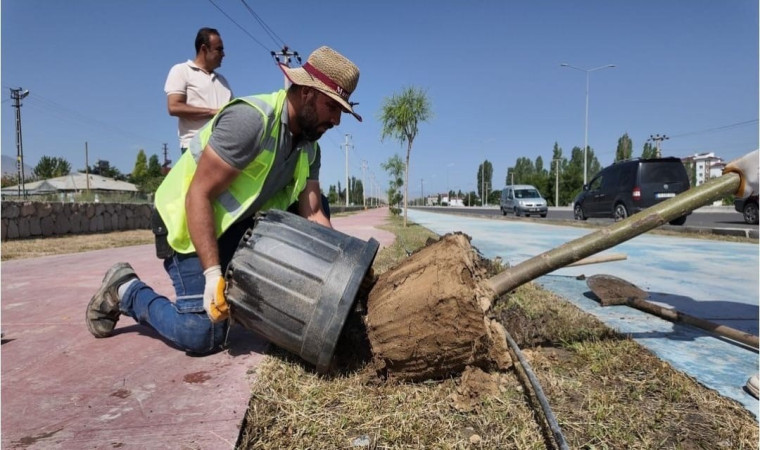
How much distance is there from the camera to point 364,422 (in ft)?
4.99

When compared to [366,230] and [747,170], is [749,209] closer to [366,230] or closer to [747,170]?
[366,230]

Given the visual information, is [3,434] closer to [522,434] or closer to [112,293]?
[112,293]

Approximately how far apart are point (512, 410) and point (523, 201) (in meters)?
20.4

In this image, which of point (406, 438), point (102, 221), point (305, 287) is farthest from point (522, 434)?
point (102, 221)

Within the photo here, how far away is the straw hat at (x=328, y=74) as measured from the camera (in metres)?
1.92

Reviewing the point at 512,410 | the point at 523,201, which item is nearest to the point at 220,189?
the point at 512,410

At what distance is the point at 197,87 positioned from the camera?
3.10 m

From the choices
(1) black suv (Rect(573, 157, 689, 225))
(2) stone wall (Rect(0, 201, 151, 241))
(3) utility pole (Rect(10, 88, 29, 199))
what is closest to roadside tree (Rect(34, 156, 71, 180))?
(3) utility pole (Rect(10, 88, 29, 199))

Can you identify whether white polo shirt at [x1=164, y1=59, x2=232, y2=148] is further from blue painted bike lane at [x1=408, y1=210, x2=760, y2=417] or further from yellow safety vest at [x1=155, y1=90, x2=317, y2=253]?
blue painted bike lane at [x1=408, y1=210, x2=760, y2=417]

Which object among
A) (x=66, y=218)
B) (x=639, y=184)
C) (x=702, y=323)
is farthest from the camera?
(x=66, y=218)

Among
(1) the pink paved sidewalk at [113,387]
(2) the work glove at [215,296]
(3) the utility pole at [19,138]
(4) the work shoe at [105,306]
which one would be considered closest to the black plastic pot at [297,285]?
(2) the work glove at [215,296]

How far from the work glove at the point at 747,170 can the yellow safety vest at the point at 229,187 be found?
1.97 meters

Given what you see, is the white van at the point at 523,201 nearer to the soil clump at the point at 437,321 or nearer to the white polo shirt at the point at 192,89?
the white polo shirt at the point at 192,89

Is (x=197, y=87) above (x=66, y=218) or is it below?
above
